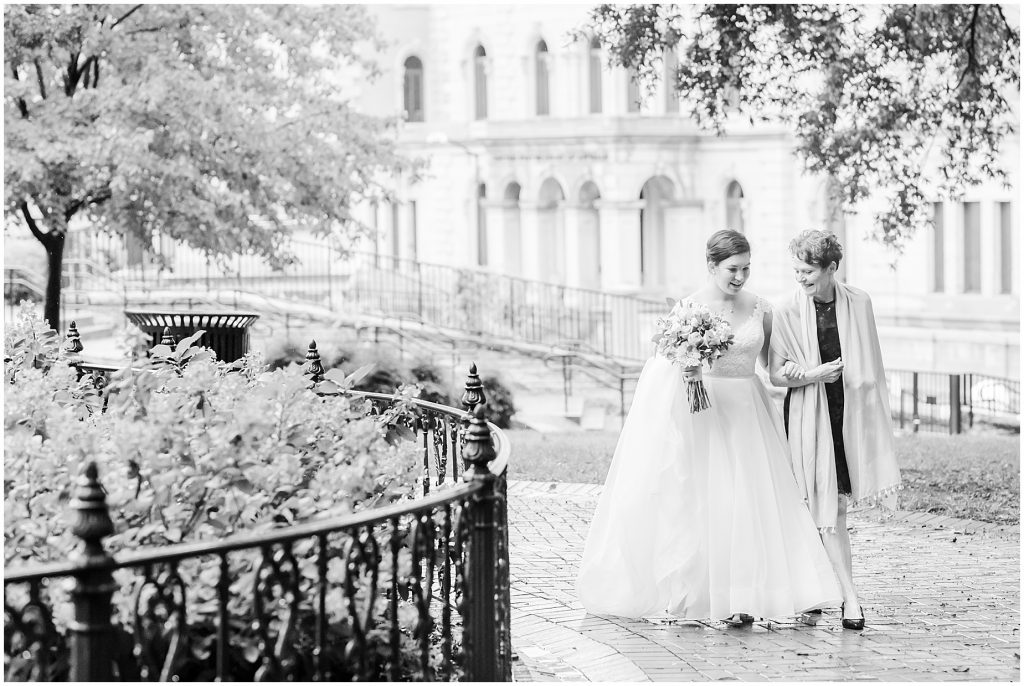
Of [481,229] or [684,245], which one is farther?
[481,229]

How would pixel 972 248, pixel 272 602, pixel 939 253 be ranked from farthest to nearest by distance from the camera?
pixel 939 253 < pixel 972 248 < pixel 272 602

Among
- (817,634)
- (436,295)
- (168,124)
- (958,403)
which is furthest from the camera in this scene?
(436,295)

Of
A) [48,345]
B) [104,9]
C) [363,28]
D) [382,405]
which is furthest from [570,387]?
[48,345]

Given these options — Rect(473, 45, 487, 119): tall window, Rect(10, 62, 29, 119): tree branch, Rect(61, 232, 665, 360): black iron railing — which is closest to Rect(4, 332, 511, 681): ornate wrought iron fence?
Rect(10, 62, 29, 119): tree branch

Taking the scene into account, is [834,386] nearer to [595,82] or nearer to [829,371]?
[829,371]

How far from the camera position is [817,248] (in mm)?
7336

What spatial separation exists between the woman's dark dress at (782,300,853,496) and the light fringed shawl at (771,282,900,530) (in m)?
0.04

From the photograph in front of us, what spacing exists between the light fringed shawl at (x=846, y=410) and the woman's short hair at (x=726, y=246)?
40 centimetres

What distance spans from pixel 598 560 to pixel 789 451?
3.85 ft

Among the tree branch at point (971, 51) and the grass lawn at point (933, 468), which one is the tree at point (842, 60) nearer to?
the tree branch at point (971, 51)

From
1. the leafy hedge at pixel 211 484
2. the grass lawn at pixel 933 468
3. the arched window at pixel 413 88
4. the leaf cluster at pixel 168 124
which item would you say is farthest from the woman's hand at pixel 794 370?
the arched window at pixel 413 88

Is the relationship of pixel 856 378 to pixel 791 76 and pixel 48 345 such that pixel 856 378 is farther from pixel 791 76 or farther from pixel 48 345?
pixel 791 76

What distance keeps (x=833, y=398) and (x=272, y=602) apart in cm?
375

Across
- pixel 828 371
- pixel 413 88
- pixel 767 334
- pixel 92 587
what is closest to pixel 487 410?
pixel 767 334
